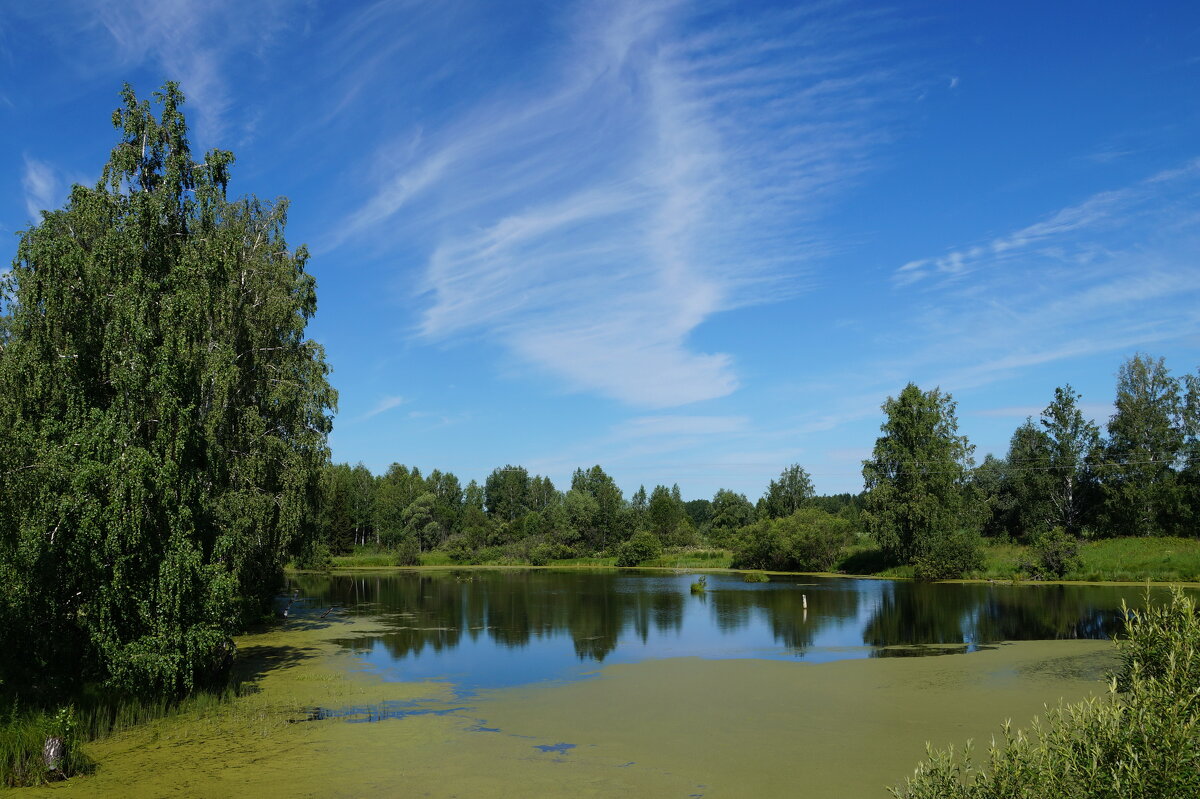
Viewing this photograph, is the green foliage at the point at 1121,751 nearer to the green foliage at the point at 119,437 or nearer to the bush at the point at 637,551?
the green foliage at the point at 119,437

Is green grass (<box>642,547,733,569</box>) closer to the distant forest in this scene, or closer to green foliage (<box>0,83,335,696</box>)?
the distant forest

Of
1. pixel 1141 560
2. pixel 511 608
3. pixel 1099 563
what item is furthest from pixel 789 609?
pixel 1141 560

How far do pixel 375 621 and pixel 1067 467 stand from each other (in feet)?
183

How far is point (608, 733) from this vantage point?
14781 millimetres

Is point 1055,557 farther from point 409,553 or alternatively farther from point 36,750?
point 409,553

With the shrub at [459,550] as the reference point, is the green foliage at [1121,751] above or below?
above

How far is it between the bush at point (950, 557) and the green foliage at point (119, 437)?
51.0m

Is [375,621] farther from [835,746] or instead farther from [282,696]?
[835,746]

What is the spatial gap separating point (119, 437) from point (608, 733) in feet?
35.4

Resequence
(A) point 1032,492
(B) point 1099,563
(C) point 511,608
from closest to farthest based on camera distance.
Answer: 1. (C) point 511,608
2. (B) point 1099,563
3. (A) point 1032,492

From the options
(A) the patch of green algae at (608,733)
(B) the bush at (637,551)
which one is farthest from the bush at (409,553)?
(A) the patch of green algae at (608,733)

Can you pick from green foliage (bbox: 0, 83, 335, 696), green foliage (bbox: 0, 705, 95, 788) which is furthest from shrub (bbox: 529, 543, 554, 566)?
green foliage (bbox: 0, 705, 95, 788)

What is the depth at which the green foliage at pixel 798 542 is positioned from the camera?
67.9 m

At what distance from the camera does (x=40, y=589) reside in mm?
13125
